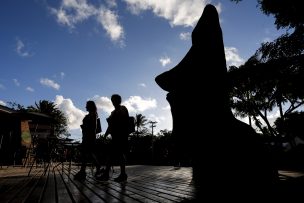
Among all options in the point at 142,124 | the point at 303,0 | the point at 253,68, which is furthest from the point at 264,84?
the point at 142,124

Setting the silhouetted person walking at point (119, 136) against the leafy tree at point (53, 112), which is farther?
the leafy tree at point (53, 112)

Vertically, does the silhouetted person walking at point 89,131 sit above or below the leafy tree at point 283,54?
below

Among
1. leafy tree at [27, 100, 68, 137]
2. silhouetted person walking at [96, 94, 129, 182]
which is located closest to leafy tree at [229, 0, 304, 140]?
silhouetted person walking at [96, 94, 129, 182]

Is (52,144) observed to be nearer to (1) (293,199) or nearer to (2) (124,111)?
(2) (124,111)

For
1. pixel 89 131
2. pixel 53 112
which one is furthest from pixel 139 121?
pixel 89 131

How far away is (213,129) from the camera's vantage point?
6.80 feet

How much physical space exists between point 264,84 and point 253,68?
11.1 ft

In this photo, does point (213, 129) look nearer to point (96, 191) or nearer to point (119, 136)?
point (96, 191)

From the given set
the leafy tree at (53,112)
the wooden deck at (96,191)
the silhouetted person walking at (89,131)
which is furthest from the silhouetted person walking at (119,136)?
the leafy tree at (53,112)

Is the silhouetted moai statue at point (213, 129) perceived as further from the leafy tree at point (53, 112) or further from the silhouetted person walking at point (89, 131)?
the leafy tree at point (53, 112)

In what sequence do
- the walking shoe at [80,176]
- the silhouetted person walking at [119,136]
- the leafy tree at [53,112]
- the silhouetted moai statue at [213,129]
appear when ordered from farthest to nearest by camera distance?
1. the leafy tree at [53,112]
2. the walking shoe at [80,176]
3. the silhouetted person walking at [119,136]
4. the silhouetted moai statue at [213,129]

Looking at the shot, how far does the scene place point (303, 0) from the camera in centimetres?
988

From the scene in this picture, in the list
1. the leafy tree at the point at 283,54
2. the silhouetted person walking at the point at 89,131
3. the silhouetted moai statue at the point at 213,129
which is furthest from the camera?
the leafy tree at the point at 283,54

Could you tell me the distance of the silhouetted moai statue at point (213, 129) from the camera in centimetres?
204
